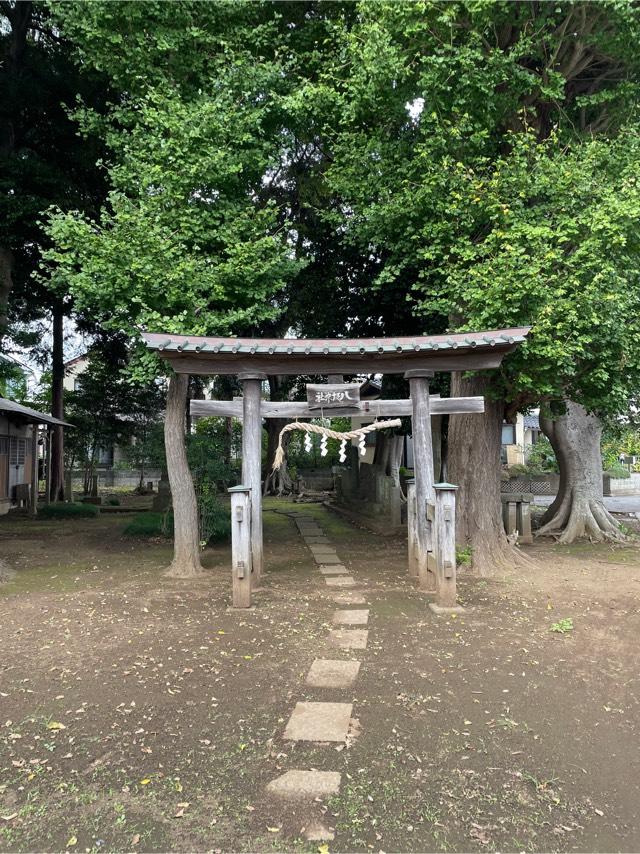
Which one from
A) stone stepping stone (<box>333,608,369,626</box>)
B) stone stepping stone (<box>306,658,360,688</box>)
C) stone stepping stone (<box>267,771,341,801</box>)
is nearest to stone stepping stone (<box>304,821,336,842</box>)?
stone stepping stone (<box>267,771,341,801</box>)

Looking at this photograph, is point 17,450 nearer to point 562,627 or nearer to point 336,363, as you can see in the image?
point 336,363

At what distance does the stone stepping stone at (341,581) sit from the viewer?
7605mm

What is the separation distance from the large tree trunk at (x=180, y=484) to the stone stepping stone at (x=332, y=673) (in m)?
4.05

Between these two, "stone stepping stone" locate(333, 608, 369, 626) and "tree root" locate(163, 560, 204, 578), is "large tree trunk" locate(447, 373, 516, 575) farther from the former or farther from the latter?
"tree root" locate(163, 560, 204, 578)

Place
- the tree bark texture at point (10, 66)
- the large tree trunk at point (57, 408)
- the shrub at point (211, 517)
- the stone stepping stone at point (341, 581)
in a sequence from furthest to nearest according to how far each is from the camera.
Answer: the large tree trunk at point (57, 408) → the tree bark texture at point (10, 66) → the shrub at point (211, 517) → the stone stepping stone at point (341, 581)

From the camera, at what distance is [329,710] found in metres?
3.88

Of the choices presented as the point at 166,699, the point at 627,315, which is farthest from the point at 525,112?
the point at 166,699

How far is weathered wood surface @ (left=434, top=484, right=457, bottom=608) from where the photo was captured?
6.41 metres

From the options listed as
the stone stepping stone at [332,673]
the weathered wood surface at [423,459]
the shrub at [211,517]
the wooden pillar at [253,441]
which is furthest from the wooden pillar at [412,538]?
the shrub at [211,517]

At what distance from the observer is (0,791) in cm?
297

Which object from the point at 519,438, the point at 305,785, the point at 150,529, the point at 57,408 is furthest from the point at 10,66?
the point at 519,438

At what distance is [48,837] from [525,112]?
9.49 m

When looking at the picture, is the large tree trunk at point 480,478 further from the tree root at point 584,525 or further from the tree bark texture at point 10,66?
the tree bark texture at point 10,66

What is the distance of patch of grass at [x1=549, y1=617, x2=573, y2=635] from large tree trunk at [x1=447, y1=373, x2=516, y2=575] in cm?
269
